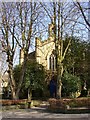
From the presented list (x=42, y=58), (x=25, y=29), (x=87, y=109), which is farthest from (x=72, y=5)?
(x=42, y=58)

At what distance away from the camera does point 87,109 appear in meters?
13.0

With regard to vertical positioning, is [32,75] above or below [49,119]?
above

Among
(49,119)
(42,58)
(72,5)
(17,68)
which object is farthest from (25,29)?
(42,58)

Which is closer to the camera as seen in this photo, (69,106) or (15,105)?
(69,106)

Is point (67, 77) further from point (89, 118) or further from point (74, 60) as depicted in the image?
point (89, 118)

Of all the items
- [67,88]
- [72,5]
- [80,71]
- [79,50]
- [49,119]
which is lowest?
[49,119]

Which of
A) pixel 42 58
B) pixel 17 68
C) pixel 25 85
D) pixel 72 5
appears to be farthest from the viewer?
pixel 42 58

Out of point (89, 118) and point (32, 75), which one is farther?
point (32, 75)

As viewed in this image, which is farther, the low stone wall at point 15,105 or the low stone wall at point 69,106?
the low stone wall at point 15,105

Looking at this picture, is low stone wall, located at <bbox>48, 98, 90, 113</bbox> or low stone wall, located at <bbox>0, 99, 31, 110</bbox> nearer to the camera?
low stone wall, located at <bbox>48, 98, 90, 113</bbox>

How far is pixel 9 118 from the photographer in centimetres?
1138

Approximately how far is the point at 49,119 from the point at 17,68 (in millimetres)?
12109

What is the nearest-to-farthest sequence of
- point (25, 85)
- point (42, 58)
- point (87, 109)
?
point (87, 109), point (25, 85), point (42, 58)

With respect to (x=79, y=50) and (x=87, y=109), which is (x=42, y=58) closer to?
(x=79, y=50)
